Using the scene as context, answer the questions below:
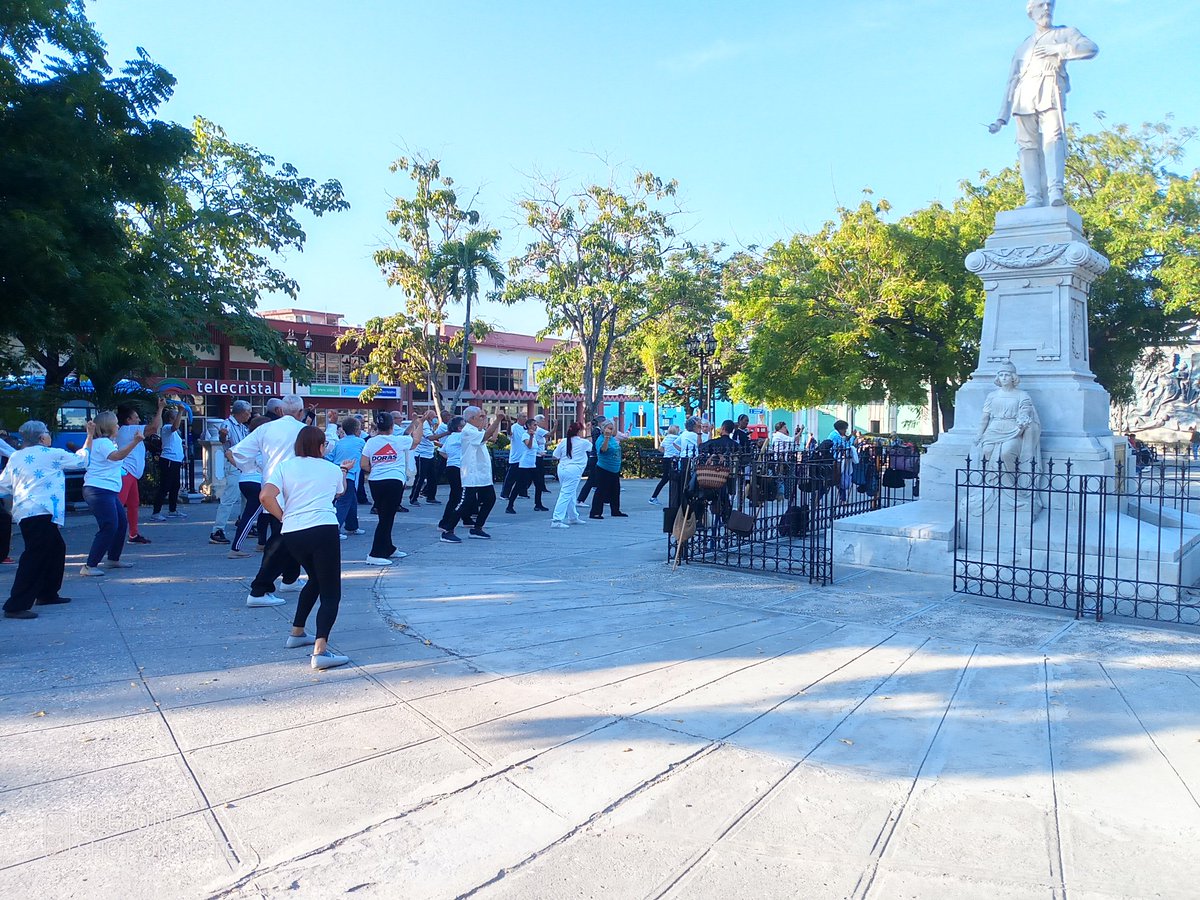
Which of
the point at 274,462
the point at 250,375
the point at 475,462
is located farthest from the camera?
the point at 250,375

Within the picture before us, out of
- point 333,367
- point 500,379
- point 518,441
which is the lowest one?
point 518,441

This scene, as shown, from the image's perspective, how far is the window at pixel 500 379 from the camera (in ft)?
167

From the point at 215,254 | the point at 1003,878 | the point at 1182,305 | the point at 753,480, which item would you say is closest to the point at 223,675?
the point at 1003,878

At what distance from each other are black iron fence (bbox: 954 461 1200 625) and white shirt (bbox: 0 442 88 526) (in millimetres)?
7694

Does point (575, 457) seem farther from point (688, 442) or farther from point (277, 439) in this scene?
point (277, 439)

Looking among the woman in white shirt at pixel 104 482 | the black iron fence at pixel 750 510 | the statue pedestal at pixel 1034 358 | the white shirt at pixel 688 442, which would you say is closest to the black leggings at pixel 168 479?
the woman in white shirt at pixel 104 482

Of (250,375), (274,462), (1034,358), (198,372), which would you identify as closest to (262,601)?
(274,462)

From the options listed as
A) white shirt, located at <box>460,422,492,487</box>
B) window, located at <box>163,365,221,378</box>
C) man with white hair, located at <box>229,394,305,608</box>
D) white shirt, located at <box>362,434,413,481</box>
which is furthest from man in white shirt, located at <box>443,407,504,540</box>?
window, located at <box>163,365,221,378</box>

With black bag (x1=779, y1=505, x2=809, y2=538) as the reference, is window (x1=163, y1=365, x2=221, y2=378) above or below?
above

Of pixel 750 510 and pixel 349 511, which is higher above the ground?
pixel 750 510

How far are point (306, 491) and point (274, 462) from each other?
2225 millimetres

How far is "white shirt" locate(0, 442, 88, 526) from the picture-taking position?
6.86 metres

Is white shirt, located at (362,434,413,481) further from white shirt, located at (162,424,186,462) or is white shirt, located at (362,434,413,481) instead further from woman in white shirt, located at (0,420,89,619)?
white shirt, located at (162,424,186,462)

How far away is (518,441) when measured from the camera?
14766mm
